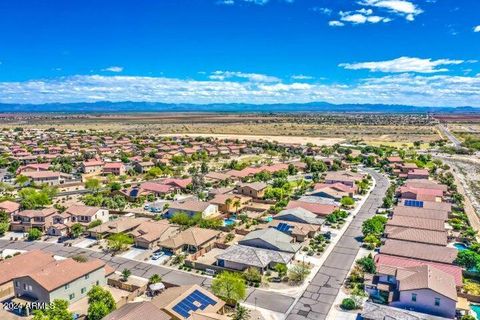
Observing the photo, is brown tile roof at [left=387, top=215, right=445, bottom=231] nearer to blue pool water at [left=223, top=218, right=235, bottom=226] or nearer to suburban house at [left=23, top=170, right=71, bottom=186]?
blue pool water at [left=223, top=218, right=235, bottom=226]

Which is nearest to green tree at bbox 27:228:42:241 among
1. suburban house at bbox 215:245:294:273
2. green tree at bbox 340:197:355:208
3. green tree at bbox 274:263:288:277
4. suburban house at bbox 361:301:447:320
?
suburban house at bbox 215:245:294:273

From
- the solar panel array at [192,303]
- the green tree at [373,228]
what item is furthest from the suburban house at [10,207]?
the green tree at [373,228]

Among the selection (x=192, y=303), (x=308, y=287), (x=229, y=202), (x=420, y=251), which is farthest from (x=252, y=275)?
(x=229, y=202)

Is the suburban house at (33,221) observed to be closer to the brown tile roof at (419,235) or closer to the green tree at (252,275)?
the green tree at (252,275)

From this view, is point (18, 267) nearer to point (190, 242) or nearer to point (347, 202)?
point (190, 242)

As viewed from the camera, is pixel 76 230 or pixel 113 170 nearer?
pixel 76 230

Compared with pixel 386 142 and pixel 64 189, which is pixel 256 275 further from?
pixel 386 142
